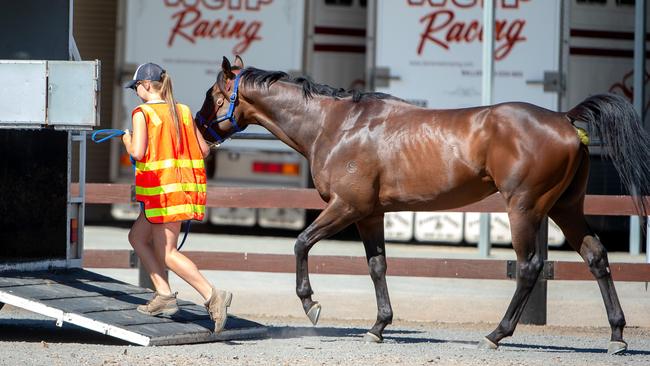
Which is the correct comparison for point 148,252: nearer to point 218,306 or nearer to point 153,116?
point 218,306

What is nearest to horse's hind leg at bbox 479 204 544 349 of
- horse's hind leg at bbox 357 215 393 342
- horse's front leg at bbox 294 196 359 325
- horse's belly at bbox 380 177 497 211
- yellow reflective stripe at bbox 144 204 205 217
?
horse's belly at bbox 380 177 497 211

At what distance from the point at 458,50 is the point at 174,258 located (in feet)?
27.3

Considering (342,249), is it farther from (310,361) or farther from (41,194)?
(310,361)

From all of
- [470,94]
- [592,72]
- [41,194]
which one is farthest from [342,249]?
[41,194]

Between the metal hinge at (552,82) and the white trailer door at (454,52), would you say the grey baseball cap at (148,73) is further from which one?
the metal hinge at (552,82)

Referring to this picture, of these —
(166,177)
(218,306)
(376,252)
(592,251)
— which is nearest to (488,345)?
(592,251)

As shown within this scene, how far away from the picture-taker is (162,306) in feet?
27.4

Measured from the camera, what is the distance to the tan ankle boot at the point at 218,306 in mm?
8055

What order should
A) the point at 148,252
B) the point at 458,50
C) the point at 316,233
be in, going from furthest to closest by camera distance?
the point at 458,50
the point at 316,233
the point at 148,252

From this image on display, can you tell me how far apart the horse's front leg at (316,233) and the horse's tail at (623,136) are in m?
1.57

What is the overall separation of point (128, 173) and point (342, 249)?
2.93 meters

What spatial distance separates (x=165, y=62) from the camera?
16812mm

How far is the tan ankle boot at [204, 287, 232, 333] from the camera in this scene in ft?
26.4

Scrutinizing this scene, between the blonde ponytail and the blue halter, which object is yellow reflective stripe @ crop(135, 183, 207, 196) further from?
the blue halter
